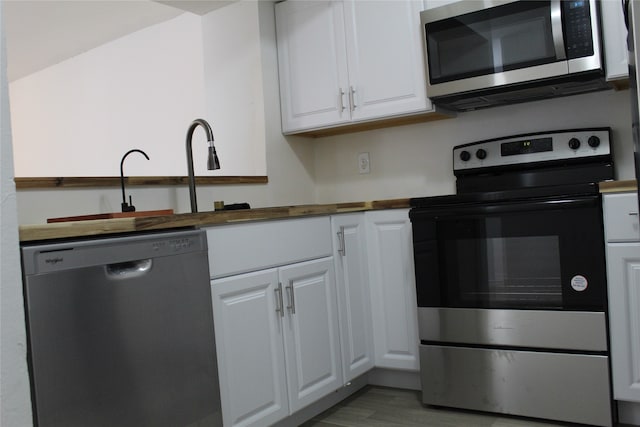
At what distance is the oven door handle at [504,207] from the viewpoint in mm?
2152

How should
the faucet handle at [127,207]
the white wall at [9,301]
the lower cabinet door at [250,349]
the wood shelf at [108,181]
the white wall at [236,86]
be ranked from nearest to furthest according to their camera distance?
the white wall at [9,301] → the lower cabinet door at [250,349] → the wood shelf at [108,181] → the faucet handle at [127,207] → the white wall at [236,86]

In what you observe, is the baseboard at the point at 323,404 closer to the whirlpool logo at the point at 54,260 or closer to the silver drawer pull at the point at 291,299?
the silver drawer pull at the point at 291,299

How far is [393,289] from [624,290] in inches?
37.2

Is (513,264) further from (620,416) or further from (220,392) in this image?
(220,392)

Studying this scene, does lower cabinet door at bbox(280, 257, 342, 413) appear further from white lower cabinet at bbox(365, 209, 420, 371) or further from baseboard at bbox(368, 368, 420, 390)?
baseboard at bbox(368, 368, 420, 390)

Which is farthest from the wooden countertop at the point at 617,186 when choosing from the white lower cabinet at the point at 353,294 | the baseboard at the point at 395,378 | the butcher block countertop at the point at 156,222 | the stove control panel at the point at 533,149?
the baseboard at the point at 395,378

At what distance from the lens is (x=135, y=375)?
5.08ft

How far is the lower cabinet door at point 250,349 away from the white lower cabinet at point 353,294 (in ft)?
1.47

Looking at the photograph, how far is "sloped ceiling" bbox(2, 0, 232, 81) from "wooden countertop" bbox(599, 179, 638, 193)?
6.67 feet

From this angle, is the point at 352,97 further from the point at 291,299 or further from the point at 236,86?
the point at 291,299

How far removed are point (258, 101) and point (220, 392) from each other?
1.66 metres

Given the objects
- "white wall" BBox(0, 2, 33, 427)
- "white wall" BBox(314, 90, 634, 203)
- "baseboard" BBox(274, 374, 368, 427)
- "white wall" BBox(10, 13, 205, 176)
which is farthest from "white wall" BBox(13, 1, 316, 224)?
"white wall" BBox(0, 2, 33, 427)

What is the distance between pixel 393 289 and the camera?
2.68 metres

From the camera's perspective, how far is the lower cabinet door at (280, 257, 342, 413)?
2.21m
